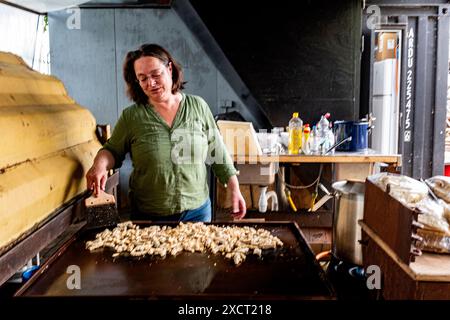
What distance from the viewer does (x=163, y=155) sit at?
2.31m

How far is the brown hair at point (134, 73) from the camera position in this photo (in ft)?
7.70

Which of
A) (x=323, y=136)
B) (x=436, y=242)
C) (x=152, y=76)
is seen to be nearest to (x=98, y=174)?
(x=152, y=76)

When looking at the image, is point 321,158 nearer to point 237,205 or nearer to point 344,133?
point 344,133

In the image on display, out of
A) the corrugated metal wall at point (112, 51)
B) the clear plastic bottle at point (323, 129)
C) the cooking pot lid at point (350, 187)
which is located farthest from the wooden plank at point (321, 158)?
the corrugated metal wall at point (112, 51)

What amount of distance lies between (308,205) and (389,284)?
285 cm

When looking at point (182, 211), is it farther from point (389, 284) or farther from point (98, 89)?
point (98, 89)

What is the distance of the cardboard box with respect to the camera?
532 cm

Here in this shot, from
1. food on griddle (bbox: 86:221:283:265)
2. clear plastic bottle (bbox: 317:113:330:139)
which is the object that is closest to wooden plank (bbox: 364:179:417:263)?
food on griddle (bbox: 86:221:283:265)

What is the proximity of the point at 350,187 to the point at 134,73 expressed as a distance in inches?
61.3

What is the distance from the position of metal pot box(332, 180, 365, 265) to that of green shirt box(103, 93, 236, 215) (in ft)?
3.10

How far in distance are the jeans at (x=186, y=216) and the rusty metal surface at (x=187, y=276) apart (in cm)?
55

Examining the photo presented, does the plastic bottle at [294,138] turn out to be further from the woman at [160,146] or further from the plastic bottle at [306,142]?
the woman at [160,146]

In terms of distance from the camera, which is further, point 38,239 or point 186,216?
point 186,216

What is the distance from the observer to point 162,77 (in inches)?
91.0
